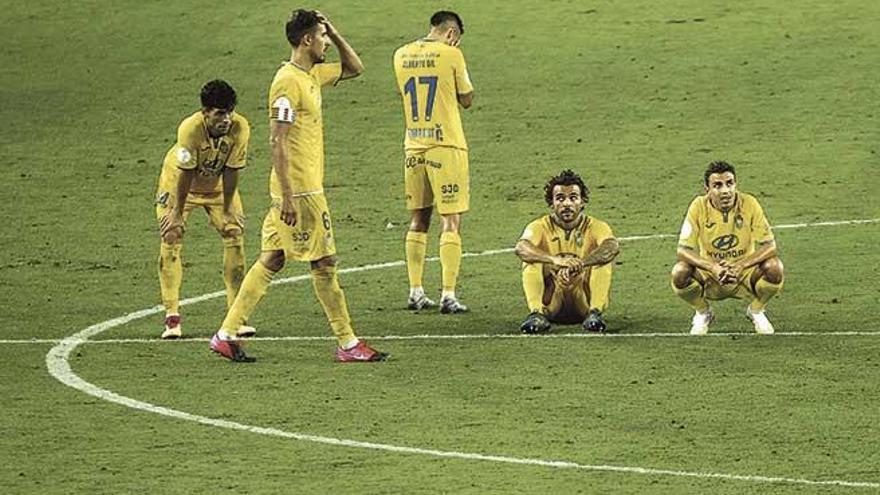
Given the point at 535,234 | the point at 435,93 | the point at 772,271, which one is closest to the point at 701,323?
the point at 772,271

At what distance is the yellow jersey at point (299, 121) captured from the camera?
565 inches

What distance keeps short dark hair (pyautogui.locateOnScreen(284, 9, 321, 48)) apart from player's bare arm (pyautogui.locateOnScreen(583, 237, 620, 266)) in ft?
9.18

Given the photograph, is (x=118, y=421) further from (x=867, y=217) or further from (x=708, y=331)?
(x=867, y=217)

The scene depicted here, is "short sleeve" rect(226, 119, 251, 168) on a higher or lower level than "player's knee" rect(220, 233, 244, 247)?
higher

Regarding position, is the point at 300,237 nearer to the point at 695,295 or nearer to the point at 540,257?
the point at 540,257

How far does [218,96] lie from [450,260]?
2.66m

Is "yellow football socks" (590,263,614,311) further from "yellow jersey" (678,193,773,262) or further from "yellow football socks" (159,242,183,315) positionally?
"yellow football socks" (159,242,183,315)

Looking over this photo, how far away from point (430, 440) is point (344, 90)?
16515 millimetres

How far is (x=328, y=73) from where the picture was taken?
50.3 feet

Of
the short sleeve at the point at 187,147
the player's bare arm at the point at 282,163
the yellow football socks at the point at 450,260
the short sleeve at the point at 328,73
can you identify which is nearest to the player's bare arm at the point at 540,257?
the yellow football socks at the point at 450,260

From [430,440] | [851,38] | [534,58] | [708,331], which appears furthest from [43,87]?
[430,440]

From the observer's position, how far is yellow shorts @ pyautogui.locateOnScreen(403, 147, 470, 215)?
56.5ft

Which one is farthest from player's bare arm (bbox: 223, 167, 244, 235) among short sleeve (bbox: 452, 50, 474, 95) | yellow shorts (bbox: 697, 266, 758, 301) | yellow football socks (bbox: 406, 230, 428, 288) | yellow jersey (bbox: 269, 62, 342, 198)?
yellow shorts (bbox: 697, 266, 758, 301)

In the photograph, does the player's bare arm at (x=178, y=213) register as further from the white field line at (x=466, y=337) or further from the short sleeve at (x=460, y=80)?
the short sleeve at (x=460, y=80)
